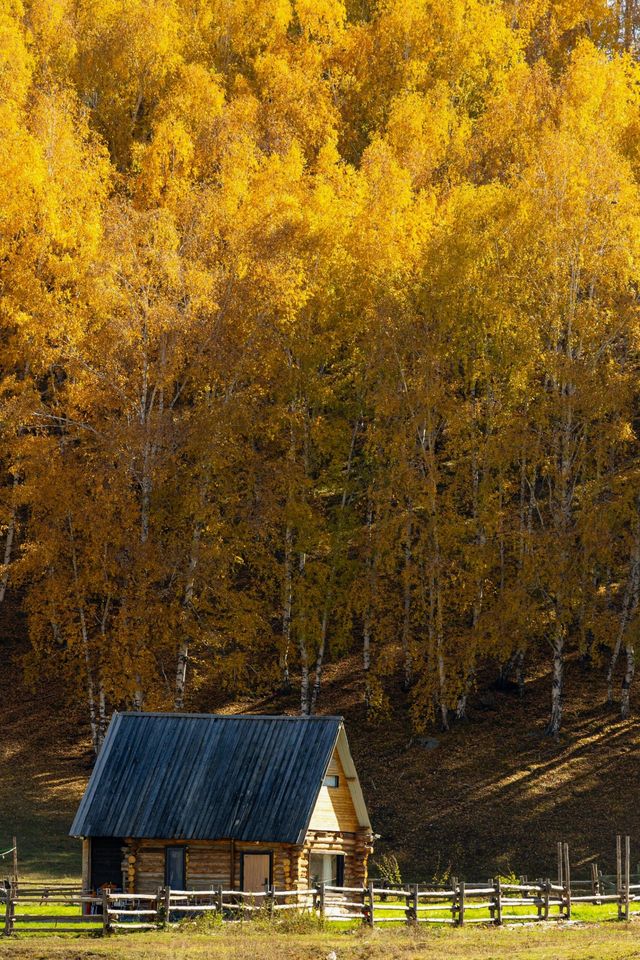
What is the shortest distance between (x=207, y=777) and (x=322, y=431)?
16759 millimetres

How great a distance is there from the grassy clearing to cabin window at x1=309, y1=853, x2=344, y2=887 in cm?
530

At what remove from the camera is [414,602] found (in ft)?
153

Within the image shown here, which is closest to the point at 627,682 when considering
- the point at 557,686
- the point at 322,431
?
the point at 557,686

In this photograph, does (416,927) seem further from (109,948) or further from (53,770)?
(53,770)

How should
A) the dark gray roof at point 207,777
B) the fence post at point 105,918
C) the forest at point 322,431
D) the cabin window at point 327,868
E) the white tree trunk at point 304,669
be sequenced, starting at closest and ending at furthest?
the fence post at point 105,918, the dark gray roof at point 207,777, the cabin window at point 327,868, the forest at point 322,431, the white tree trunk at point 304,669

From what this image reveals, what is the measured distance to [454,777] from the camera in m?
42.5

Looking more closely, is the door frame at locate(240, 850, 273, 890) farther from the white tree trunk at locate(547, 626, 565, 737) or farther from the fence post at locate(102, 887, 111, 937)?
the white tree trunk at locate(547, 626, 565, 737)

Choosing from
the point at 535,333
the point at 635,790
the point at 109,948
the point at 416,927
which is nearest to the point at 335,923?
the point at 416,927

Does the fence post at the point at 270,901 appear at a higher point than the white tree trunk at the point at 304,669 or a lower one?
lower

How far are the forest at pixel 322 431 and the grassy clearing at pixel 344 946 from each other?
A: 54.0 ft

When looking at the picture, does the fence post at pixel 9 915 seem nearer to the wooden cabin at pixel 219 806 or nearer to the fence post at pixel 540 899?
the wooden cabin at pixel 219 806

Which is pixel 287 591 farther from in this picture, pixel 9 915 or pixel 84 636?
pixel 9 915

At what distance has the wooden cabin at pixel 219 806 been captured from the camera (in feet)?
103

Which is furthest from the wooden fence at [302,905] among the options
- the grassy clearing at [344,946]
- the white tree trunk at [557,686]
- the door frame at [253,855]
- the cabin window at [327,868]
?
the white tree trunk at [557,686]
